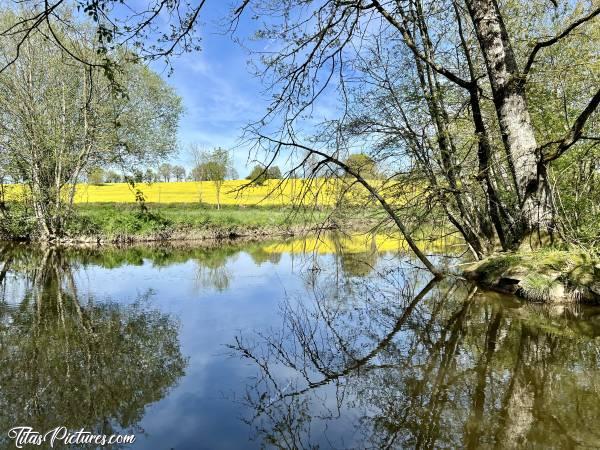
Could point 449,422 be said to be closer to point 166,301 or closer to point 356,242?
point 166,301

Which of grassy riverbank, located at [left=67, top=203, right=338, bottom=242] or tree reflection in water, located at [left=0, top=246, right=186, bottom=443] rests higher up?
grassy riverbank, located at [left=67, top=203, right=338, bottom=242]

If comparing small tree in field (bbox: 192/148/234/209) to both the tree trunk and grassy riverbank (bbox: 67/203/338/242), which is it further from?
the tree trunk

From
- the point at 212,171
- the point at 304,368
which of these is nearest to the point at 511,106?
the point at 304,368

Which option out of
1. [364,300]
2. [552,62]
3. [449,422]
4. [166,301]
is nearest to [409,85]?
[552,62]

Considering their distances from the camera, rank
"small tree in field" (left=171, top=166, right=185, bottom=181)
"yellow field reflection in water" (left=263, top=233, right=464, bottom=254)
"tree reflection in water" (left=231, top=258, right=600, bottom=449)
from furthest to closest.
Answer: "small tree in field" (left=171, top=166, right=185, bottom=181) < "yellow field reflection in water" (left=263, top=233, right=464, bottom=254) < "tree reflection in water" (left=231, top=258, right=600, bottom=449)

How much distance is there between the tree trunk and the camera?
7191mm

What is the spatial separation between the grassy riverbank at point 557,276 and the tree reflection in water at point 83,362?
18.6ft

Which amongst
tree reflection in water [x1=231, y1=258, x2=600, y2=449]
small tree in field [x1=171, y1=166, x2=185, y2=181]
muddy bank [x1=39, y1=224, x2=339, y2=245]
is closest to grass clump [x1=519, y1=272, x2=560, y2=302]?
tree reflection in water [x1=231, y1=258, x2=600, y2=449]

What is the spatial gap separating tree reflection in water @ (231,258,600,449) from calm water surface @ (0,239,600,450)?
2cm

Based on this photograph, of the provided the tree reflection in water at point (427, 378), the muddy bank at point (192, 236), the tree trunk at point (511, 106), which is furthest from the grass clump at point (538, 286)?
the muddy bank at point (192, 236)

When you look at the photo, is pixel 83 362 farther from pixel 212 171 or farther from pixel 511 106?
pixel 212 171

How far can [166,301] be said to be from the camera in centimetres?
899

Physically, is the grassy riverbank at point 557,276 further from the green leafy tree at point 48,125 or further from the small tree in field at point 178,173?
the small tree in field at point 178,173

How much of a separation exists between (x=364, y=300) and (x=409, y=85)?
520 centimetres
